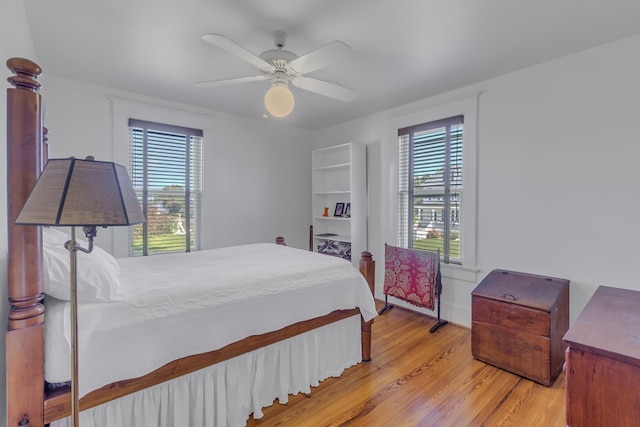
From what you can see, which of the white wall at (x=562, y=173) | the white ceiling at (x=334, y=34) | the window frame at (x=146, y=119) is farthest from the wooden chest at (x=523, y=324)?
the window frame at (x=146, y=119)

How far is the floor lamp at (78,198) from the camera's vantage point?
2.77 feet

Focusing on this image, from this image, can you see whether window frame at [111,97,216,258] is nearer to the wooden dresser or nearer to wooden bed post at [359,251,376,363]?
wooden bed post at [359,251,376,363]

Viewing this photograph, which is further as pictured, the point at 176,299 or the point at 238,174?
the point at 238,174

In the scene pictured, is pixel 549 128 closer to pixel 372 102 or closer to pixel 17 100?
pixel 372 102

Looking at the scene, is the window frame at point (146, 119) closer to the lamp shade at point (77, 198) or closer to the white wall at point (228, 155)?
the white wall at point (228, 155)

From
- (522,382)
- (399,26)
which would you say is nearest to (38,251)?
Answer: (399,26)

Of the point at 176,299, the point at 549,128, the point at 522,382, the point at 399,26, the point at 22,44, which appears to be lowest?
the point at 522,382

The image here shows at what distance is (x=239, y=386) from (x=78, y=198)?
1406 mm

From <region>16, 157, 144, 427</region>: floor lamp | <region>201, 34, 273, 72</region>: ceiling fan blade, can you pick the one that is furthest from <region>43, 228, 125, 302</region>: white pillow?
<region>201, 34, 273, 72</region>: ceiling fan blade

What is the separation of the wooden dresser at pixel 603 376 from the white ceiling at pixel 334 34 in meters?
1.88

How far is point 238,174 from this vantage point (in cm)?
407

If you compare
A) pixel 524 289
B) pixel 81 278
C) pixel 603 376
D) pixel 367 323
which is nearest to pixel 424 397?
pixel 367 323

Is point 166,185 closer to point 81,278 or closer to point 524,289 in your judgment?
point 81,278

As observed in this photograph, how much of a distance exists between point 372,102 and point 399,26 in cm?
154
